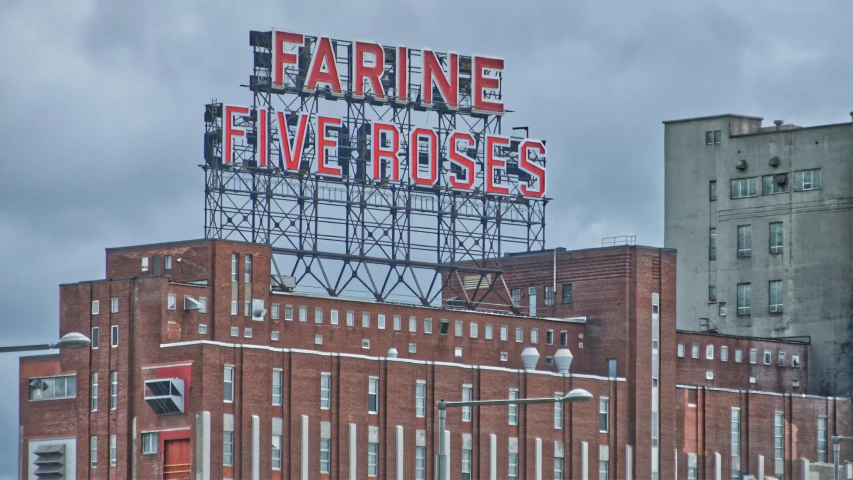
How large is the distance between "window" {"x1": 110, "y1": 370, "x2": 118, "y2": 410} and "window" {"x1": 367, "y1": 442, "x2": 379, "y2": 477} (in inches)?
673

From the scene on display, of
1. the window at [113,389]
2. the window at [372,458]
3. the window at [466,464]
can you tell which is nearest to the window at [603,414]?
the window at [466,464]

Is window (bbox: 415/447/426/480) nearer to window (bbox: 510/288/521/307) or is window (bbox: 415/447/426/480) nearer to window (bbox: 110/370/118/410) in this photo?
window (bbox: 110/370/118/410)

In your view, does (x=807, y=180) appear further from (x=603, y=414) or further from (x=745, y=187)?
(x=603, y=414)

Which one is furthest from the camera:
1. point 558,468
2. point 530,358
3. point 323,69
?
point 558,468

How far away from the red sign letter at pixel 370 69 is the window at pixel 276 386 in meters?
23.8

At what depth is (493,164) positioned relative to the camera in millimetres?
161250

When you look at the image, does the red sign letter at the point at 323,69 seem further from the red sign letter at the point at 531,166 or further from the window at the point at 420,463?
the window at the point at 420,463

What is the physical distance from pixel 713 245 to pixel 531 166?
94.4 ft

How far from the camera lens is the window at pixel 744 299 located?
18388 centimetres

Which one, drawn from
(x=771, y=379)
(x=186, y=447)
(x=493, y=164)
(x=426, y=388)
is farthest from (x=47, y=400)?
(x=771, y=379)

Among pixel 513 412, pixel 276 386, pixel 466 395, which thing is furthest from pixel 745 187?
pixel 276 386

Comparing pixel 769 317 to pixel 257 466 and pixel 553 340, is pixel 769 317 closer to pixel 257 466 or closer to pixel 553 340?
pixel 553 340

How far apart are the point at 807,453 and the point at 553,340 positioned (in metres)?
23.9

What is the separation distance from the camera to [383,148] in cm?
15512
